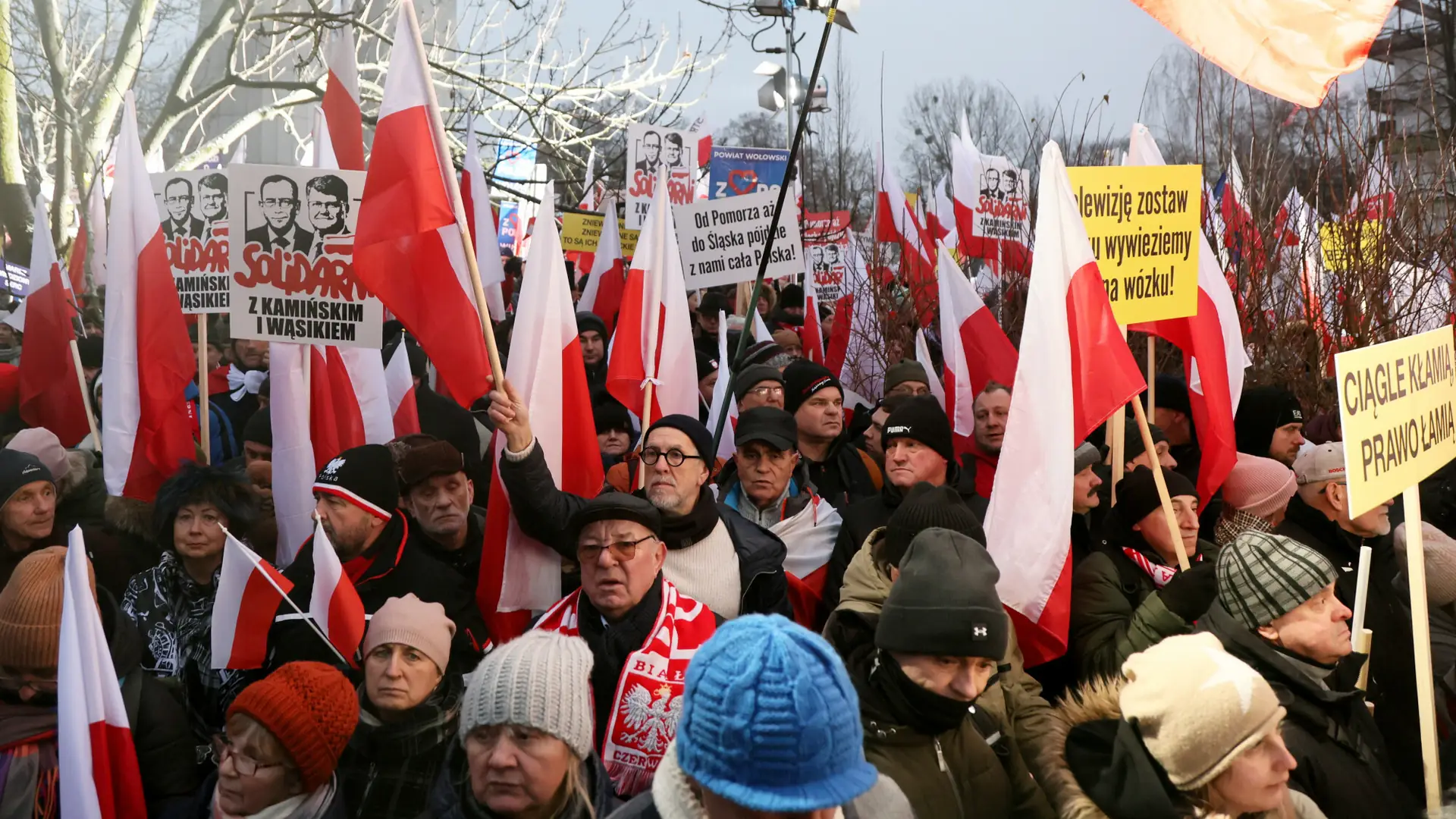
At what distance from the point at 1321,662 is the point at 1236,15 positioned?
8.75ft

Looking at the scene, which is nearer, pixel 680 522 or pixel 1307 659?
pixel 1307 659

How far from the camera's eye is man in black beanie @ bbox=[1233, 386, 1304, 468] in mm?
6090

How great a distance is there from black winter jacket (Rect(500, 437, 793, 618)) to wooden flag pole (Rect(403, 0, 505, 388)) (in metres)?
0.31

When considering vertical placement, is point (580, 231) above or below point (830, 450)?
above

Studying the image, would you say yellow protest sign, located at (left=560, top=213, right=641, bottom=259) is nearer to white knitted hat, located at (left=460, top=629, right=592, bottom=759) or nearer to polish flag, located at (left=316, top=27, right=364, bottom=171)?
polish flag, located at (left=316, top=27, right=364, bottom=171)

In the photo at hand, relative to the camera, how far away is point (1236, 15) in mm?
4840

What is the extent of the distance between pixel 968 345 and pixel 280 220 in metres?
3.41

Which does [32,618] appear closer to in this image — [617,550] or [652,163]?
[617,550]

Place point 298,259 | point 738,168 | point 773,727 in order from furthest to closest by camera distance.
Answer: point 738,168 → point 298,259 → point 773,727

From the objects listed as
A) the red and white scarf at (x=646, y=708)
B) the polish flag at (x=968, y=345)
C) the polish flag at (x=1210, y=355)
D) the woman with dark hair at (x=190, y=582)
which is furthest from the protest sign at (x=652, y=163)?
the red and white scarf at (x=646, y=708)

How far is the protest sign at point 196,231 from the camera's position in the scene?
6117 mm

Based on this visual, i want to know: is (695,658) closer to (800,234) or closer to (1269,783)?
(1269,783)

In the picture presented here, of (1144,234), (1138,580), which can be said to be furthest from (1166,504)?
(1144,234)

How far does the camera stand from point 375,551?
4211mm
